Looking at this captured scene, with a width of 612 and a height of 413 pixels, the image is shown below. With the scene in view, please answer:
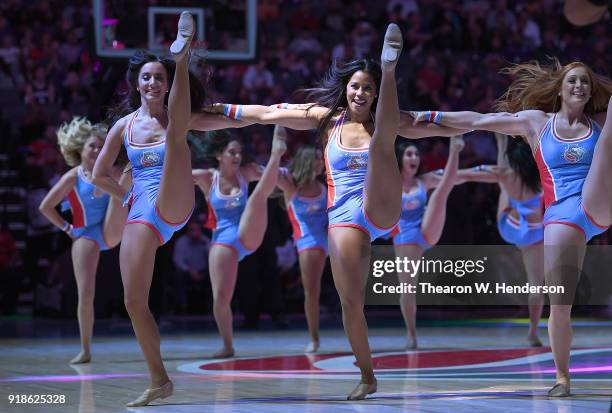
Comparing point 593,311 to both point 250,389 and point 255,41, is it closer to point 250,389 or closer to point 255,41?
point 255,41

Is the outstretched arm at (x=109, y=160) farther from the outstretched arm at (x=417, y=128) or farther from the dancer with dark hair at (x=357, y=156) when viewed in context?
the outstretched arm at (x=417, y=128)

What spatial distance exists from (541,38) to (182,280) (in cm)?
787

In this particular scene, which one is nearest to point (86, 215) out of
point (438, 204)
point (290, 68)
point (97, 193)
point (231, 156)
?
point (97, 193)

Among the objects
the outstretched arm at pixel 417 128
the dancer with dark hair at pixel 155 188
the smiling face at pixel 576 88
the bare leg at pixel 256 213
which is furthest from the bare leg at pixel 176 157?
the bare leg at pixel 256 213

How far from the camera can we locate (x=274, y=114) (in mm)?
5809

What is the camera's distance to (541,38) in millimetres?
16453

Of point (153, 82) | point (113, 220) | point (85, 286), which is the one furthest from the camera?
point (113, 220)

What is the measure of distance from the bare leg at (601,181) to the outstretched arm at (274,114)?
5.26ft

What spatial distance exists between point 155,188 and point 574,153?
2.44 meters

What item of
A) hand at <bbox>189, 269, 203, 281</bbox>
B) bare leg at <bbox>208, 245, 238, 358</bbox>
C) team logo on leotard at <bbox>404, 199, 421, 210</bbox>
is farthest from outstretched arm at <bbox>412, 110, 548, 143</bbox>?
hand at <bbox>189, 269, 203, 281</bbox>

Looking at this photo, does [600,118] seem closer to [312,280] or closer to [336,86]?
[336,86]

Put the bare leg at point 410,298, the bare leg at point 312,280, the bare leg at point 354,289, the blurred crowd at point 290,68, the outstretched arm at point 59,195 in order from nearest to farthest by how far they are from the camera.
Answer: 1. the bare leg at point 354,289
2. the outstretched arm at point 59,195
3. the bare leg at point 312,280
4. the bare leg at point 410,298
5. the blurred crowd at point 290,68

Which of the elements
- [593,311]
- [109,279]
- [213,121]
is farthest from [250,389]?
[593,311]

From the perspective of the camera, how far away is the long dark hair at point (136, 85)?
588 cm
